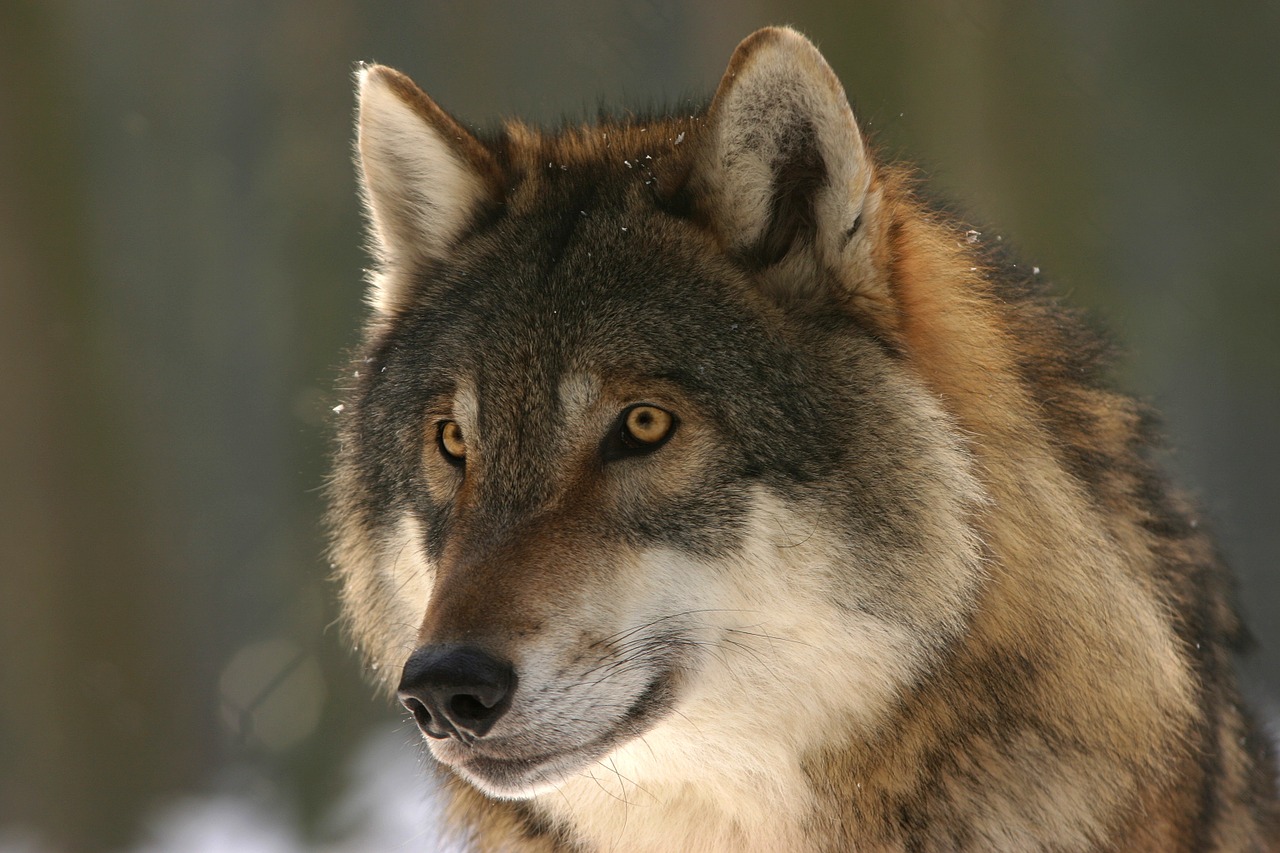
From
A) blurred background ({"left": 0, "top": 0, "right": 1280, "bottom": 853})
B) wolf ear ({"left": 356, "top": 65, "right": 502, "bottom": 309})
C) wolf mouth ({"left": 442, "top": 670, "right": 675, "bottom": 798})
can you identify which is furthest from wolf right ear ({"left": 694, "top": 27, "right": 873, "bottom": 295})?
blurred background ({"left": 0, "top": 0, "right": 1280, "bottom": 853})

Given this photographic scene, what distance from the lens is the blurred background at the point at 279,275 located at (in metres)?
6.74

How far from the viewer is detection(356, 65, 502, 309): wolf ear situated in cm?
275

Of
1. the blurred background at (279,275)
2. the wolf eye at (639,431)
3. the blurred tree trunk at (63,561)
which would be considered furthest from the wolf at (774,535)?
the blurred tree trunk at (63,561)

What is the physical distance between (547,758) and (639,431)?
0.63m

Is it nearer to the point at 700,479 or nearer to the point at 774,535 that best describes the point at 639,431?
the point at 700,479

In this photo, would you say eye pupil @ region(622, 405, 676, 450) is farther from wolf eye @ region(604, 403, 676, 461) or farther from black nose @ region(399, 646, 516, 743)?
black nose @ region(399, 646, 516, 743)

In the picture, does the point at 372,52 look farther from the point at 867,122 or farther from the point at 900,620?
the point at 900,620

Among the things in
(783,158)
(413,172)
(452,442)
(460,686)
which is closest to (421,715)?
(460,686)

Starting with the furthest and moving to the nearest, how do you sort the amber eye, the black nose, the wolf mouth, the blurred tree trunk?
the blurred tree trunk, the amber eye, the wolf mouth, the black nose

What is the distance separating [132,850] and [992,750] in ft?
18.7

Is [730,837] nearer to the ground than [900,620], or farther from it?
nearer to the ground

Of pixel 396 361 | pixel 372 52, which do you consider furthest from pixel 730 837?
pixel 372 52

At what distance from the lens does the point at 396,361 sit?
2779 mm

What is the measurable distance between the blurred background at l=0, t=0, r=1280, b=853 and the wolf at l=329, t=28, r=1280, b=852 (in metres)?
4.27
